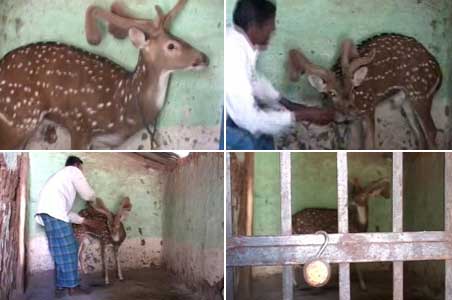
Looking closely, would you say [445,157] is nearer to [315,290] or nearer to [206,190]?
Answer: [315,290]

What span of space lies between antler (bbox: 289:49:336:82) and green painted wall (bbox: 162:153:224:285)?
1.00ft

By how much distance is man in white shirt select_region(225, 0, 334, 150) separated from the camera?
4.93 feet

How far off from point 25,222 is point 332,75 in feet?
2.61

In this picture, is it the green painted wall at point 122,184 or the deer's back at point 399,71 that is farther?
the deer's back at point 399,71

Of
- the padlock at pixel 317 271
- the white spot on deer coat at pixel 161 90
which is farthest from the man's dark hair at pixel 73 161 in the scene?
the padlock at pixel 317 271

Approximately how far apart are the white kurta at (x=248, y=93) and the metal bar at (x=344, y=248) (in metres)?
0.27

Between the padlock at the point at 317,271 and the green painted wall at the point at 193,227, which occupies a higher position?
the green painted wall at the point at 193,227

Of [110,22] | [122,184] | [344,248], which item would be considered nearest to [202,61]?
[110,22]

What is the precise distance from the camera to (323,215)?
1516 millimetres

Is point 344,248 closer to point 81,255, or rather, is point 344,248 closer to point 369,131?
point 369,131

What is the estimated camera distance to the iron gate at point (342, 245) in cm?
144

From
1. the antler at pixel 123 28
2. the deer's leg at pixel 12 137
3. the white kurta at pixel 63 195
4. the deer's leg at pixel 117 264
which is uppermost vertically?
the antler at pixel 123 28

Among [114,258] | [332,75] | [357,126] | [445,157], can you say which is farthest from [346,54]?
[114,258]

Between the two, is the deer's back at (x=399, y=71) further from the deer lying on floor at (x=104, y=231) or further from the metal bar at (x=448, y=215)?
the deer lying on floor at (x=104, y=231)
